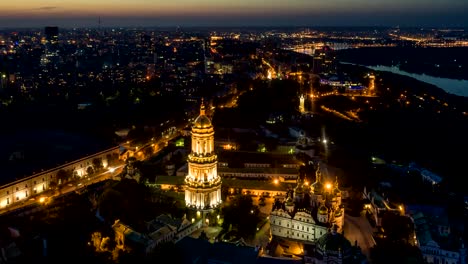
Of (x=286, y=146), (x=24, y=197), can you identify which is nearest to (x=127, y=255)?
(x=24, y=197)

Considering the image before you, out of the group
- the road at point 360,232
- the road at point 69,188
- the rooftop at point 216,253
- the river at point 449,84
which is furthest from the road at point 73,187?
the river at point 449,84

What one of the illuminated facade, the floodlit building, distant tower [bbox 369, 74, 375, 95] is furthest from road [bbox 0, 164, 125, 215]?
distant tower [bbox 369, 74, 375, 95]

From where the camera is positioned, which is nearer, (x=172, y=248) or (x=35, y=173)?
(x=172, y=248)

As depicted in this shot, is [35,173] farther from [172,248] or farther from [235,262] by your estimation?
[235,262]

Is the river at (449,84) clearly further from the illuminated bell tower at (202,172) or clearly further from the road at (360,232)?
the illuminated bell tower at (202,172)

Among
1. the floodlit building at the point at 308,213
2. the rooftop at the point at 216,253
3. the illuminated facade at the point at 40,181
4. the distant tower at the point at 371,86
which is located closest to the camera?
the rooftop at the point at 216,253

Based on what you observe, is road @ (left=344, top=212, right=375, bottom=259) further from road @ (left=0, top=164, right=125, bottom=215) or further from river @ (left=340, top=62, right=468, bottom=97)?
river @ (left=340, top=62, right=468, bottom=97)
